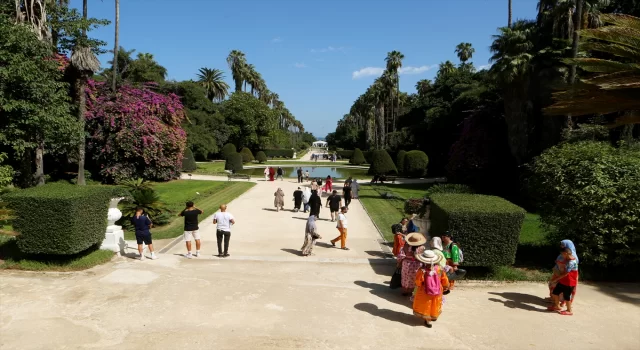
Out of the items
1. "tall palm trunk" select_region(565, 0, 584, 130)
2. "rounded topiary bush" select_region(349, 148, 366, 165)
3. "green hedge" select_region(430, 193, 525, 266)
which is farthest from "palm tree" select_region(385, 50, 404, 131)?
"green hedge" select_region(430, 193, 525, 266)

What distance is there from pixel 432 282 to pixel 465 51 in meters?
62.2

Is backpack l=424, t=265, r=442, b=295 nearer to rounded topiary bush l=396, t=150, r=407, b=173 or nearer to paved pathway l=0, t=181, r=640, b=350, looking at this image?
paved pathway l=0, t=181, r=640, b=350

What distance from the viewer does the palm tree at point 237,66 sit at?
2847 inches

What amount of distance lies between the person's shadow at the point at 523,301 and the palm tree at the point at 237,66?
70.3 m

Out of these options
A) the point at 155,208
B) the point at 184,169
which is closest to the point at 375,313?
the point at 155,208

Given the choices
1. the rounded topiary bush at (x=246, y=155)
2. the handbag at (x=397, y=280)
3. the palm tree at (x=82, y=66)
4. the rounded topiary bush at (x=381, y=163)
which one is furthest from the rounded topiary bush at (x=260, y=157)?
the handbag at (x=397, y=280)

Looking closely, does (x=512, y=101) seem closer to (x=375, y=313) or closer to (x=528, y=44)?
(x=528, y=44)

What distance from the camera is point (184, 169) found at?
39375 mm

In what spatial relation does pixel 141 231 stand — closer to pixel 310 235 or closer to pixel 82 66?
pixel 310 235

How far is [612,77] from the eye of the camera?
8109 millimetres

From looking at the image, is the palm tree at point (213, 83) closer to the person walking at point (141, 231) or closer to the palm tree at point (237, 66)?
the palm tree at point (237, 66)

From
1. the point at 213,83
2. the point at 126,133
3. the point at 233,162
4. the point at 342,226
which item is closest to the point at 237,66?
the point at 213,83

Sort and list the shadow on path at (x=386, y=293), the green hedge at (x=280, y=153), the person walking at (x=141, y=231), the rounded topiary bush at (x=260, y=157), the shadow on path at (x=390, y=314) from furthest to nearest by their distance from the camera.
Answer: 1. the green hedge at (x=280, y=153)
2. the rounded topiary bush at (x=260, y=157)
3. the person walking at (x=141, y=231)
4. the shadow on path at (x=386, y=293)
5. the shadow on path at (x=390, y=314)

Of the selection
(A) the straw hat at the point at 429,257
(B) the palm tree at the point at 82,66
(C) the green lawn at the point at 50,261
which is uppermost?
(B) the palm tree at the point at 82,66
